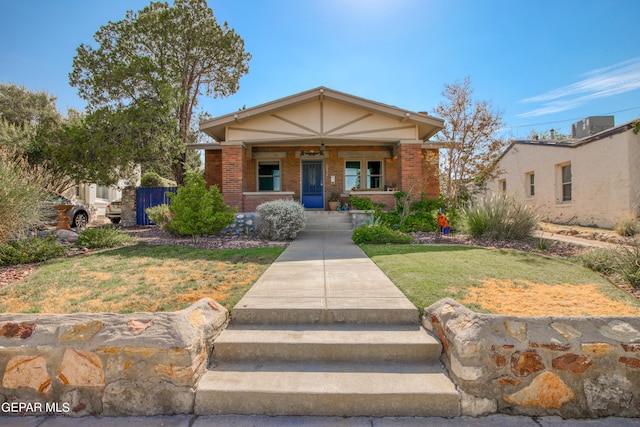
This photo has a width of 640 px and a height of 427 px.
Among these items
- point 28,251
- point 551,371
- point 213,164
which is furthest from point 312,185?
point 551,371

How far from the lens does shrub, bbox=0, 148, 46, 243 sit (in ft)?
19.4

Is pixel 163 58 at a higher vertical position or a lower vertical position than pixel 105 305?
higher

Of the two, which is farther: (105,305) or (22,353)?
(105,305)

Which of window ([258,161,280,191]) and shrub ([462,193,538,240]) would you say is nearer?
shrub ([462,193,538,240])

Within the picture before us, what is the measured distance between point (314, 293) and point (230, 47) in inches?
703

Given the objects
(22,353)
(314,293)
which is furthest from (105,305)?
(314,293)

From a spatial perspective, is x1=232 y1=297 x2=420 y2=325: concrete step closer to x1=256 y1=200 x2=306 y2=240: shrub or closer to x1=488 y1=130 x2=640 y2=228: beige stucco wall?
x1=256 y1=200 x2=306 y2=240: shrub

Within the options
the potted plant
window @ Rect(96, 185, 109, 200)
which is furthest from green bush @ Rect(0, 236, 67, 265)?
window @ Rect(96, 185, 109, 200)

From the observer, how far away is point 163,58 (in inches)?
656

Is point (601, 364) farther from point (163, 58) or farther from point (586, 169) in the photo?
point (163, 58)

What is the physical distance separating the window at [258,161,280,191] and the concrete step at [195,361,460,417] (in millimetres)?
12036

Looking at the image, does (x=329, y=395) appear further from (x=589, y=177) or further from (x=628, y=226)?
(x=589, y=177)

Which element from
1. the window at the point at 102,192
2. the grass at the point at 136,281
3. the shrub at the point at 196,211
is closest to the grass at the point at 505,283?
the grass at the point at 136,281

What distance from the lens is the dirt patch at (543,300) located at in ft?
11.0
